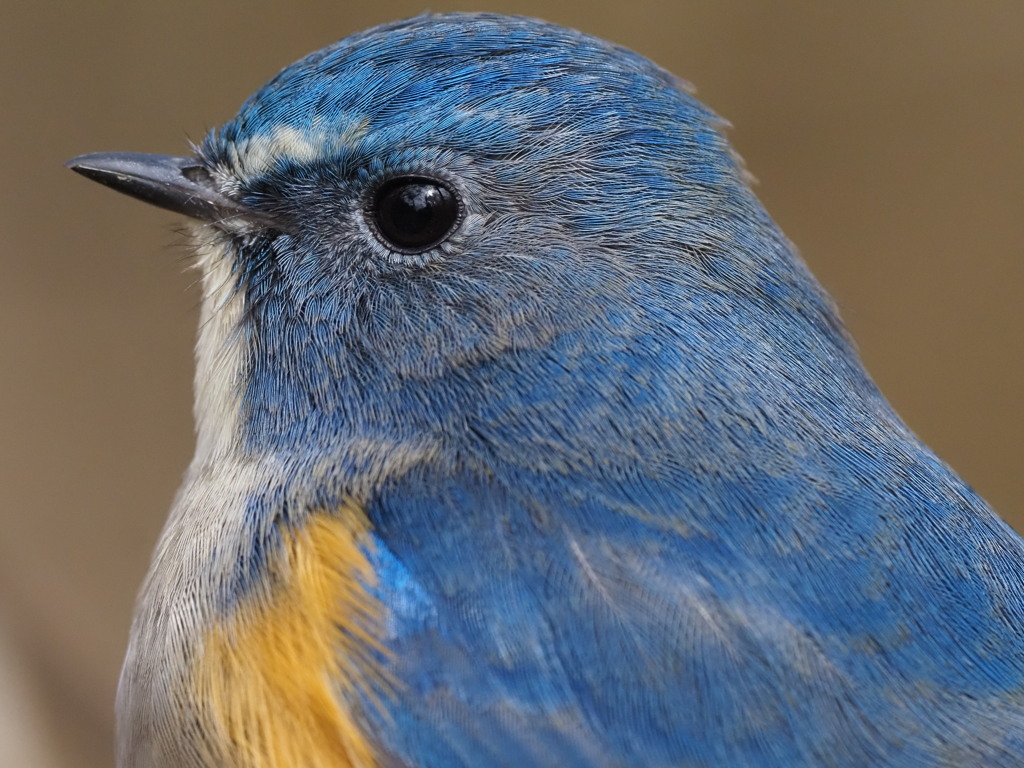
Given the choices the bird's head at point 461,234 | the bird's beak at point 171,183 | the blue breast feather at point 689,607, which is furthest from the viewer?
the bird's beak at point 171,183

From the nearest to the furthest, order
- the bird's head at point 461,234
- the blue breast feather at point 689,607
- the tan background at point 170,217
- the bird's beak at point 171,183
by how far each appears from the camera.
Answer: the blue breast feather at point 689,607
the bird's head at point 461,234
the bird's beak at point 171,183
the tan background at point 170,217

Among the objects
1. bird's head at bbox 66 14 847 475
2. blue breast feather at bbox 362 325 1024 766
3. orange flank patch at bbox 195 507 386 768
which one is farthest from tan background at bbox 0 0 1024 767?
blue breast feather at bbox 362 325 1024 766

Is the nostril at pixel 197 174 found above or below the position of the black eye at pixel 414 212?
above

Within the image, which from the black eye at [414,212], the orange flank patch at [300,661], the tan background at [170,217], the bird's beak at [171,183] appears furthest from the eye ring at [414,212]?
the tan background at [170,217]

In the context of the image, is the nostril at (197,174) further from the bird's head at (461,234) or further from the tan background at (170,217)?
the tan background at (170,217)

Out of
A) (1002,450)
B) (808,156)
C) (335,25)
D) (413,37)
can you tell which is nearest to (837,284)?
(808,156)

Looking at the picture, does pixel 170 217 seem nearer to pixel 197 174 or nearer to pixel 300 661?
pixel 197 174

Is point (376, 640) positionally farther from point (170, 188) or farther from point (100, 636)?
point (100, 636)
